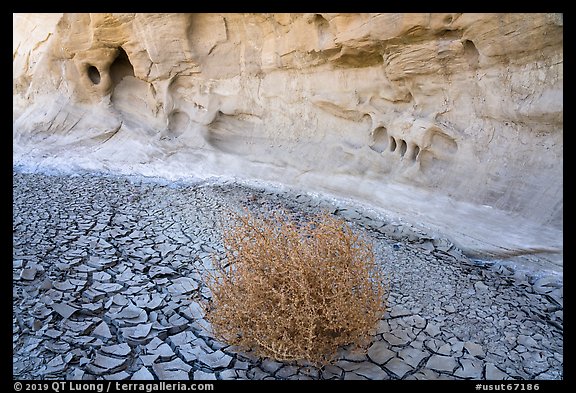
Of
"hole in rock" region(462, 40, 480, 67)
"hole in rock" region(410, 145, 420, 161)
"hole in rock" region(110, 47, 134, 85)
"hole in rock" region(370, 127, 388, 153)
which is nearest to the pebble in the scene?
"hole in rock" region(410, 145, 420, 161)

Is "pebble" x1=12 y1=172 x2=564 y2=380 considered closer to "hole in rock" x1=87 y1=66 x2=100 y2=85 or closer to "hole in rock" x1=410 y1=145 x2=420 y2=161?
"hole in rock" x1=410 y1=145 x2=420 y2=161

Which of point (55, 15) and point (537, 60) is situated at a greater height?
point (55, 15)

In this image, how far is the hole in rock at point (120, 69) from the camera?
6.24 m

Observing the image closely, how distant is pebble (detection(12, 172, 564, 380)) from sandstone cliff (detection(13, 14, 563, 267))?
54 centimetres

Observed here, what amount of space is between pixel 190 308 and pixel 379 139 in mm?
2951

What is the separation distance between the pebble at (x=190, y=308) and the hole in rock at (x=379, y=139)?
103 cm

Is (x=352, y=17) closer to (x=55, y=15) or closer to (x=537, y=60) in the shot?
(x=537, y=60)

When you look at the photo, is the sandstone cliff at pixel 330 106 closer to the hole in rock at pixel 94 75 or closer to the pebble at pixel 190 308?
the hole in rock at pixel 94 75

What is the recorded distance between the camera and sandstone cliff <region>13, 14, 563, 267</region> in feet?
10.2

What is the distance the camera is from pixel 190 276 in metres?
2.69

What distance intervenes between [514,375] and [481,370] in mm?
149

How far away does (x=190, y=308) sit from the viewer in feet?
7.63

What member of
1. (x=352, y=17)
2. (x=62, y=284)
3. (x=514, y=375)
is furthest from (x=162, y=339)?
(x=352, y=17)

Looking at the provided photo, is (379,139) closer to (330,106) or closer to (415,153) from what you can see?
(415,153)
